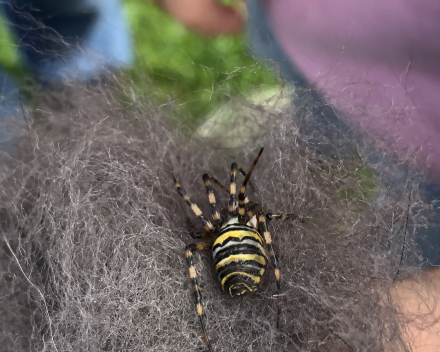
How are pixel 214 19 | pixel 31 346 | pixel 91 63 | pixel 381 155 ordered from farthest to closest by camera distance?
pixel 214 19
pixel 91 63
pixel 381 155
pixel 31 346

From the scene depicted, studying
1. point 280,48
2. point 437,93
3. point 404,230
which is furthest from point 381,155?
point 280,48

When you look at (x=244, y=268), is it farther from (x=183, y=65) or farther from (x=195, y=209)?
(x=183, y=65)

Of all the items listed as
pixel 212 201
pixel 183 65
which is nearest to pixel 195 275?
pixel 212 201

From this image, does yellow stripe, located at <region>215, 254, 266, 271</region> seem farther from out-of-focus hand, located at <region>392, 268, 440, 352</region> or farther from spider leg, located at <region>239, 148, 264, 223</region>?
out-of-focus hand, located at <region>392, 268, 440, 352</region>

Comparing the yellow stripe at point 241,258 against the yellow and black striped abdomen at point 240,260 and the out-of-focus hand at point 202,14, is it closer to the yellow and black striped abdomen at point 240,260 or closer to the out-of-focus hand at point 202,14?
the yellow and black striped abdomen at point 240,260

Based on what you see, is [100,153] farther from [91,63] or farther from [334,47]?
[334,47]

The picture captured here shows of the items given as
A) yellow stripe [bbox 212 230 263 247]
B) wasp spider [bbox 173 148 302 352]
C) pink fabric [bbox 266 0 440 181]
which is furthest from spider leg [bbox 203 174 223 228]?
pink fabric [bbox 266 0 440 181]

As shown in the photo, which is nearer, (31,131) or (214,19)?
(31,131)
